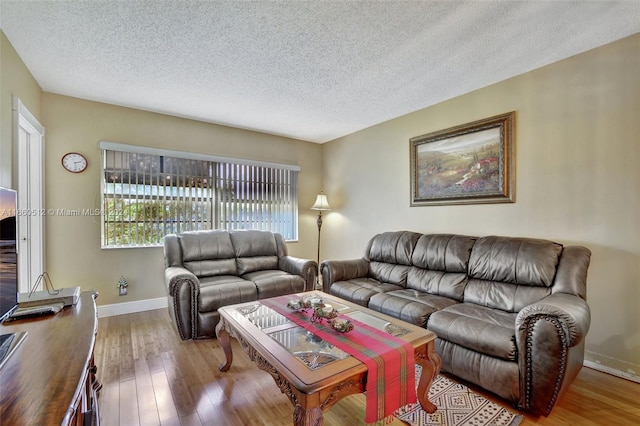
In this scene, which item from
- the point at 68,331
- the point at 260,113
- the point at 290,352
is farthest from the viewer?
the point at 260,113

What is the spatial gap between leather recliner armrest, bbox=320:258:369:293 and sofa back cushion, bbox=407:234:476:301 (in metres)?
0.60

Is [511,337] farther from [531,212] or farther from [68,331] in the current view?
[68,331]

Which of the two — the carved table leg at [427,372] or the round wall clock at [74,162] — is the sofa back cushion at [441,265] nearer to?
the carved table leg at [427,372]

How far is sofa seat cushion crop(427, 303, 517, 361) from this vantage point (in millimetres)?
1812

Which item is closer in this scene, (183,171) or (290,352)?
(290,352)

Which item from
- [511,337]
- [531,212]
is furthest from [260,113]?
[511,337]

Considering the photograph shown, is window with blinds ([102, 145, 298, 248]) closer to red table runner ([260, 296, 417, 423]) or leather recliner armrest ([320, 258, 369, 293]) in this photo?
leather recliner armrest ([320, 258, 369, 293])

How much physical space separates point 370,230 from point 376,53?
250 cm

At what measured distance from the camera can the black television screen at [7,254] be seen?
51.6 inches

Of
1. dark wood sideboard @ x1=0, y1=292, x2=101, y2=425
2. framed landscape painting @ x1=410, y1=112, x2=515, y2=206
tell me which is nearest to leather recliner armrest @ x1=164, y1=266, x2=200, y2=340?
dark wood sideboard @ x1=0, y1=292, x2=101, y2=425

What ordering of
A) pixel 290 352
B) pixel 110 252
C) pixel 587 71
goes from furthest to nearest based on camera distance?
pixel 110 252 → pixel 587 71 → pixel 290 352

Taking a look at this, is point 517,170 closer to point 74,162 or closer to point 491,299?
point 491,299

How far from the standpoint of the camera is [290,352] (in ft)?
4.92

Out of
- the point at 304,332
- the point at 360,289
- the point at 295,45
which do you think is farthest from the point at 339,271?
the point at 295,45
